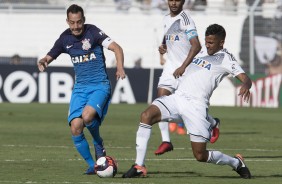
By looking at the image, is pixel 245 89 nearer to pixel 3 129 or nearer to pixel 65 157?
pixel 65 157

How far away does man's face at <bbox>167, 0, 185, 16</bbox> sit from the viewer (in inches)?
585

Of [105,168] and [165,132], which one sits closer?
[105,168]

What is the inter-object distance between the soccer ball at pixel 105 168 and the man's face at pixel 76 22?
72.8 inches

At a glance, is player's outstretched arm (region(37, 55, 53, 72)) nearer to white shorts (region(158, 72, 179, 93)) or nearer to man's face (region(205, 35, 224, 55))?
man's face (region(205, 35, 224, 55))

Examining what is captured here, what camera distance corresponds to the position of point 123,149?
1634 cm

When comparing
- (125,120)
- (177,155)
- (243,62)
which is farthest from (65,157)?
(243,62)

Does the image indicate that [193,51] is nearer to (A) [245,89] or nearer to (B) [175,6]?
(B) [175,6]

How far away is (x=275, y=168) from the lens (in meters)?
13.3

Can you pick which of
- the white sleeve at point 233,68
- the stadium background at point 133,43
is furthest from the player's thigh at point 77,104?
the stadium background at point 133,43

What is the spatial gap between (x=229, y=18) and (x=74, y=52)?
23.4 m

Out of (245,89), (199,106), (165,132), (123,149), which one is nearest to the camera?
(245,89)

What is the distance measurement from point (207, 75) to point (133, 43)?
2367 cm

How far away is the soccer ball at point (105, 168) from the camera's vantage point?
38.2ft

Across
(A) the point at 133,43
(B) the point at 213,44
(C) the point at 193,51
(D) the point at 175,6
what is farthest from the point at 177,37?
(A) the point at 133,43
